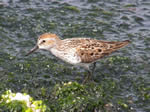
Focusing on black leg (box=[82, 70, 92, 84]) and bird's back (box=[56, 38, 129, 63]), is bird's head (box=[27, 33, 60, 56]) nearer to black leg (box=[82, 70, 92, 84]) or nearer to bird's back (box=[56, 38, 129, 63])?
bird's back (box=[56, 38, 129, 63])

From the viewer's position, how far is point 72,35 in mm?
10719

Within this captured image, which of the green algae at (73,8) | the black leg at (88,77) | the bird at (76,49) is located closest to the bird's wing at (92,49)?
the bird at (76,49)

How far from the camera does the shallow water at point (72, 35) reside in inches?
341

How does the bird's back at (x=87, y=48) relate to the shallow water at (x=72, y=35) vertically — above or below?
above

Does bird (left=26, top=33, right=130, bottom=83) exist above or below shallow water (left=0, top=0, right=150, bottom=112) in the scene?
above

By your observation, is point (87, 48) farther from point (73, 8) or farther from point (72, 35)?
point (73, 8)

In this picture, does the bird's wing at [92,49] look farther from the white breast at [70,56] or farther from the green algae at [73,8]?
the green algae at [73,8]

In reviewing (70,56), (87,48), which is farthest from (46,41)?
(87,48)

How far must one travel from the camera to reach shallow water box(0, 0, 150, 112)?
28.4 ft

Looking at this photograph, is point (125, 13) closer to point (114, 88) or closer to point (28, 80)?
point (114, 88)

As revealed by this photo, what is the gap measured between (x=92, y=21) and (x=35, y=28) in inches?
80.3

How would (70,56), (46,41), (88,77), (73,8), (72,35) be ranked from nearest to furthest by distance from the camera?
(70,56) → (46,41) → (88,77) → (72,35) → (73,8)

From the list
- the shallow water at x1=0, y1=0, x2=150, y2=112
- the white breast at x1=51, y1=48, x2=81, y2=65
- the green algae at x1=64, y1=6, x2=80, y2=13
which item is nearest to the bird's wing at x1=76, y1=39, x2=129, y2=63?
the white breast at x1=51, y1=48, x2=81, y2=65

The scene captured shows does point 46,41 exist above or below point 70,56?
above
